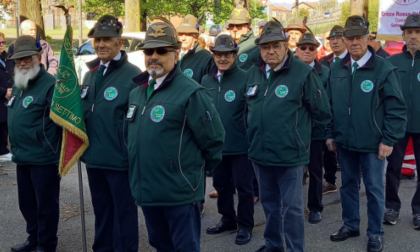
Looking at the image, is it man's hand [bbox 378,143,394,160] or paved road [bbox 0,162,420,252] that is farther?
paved road [bbox 0,162,420,252]

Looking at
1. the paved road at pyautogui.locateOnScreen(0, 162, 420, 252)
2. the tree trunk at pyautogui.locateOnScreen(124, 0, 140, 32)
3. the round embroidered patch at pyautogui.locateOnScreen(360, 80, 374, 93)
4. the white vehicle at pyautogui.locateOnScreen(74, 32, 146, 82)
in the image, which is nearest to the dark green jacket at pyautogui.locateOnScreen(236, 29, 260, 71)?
the paved road at pyautogui.locateOnScreen(0, 162, 420, 252)

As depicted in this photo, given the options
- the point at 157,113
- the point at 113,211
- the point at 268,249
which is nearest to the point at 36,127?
the point at 113,211

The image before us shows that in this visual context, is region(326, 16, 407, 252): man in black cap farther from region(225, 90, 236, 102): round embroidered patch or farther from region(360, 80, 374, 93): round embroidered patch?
region(225, 90, 236, 102): round embroidered patch

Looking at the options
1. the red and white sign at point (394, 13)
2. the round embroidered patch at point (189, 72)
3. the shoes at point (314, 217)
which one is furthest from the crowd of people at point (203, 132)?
the red and white sign at point (394, 13)

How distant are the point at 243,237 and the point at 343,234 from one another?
1.00 meters

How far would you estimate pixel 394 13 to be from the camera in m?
8.05

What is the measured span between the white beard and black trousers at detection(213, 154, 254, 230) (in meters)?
2.06

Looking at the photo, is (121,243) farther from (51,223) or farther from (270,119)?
(270,119)

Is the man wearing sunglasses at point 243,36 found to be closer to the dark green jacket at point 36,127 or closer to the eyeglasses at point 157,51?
the dark green jacket at point 36,127

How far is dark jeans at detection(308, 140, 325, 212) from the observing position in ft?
19.8

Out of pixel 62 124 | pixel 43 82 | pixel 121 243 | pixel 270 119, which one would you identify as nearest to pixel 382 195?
pixel 270 119

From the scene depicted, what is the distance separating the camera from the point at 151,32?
388cm

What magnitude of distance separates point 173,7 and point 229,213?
2336 cm

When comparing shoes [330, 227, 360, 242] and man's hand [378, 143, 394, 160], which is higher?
man's hand [378, 143, 394, 160]
